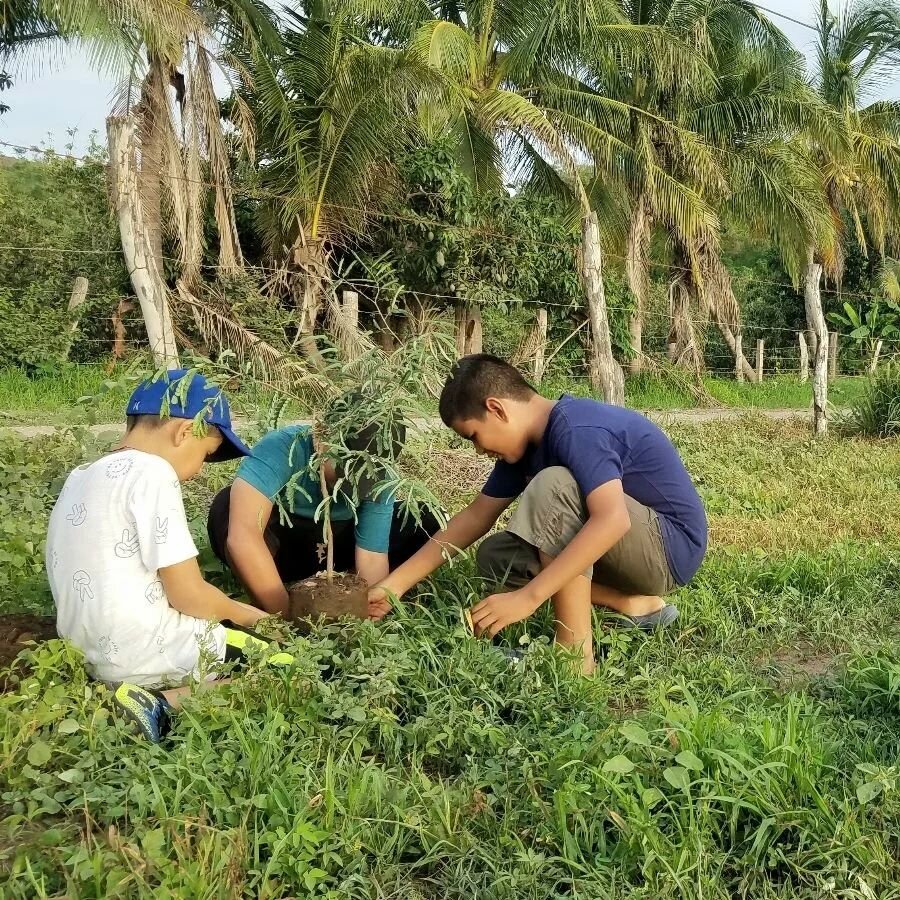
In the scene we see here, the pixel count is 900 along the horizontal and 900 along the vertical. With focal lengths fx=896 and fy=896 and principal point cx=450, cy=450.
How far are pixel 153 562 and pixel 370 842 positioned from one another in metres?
0.92

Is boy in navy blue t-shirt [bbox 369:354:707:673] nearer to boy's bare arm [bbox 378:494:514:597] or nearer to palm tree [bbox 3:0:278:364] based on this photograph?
boy's bare arm [bbox 378:494:514:597]

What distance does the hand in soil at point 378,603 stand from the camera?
3033 mm

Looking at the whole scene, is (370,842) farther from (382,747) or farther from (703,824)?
(703,824)

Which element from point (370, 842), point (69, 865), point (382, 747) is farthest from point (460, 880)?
point (69, 865)

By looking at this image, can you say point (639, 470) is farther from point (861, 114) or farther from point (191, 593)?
point (861, 114)

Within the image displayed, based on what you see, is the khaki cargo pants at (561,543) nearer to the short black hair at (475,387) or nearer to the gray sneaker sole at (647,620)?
the gray sneaker sole at (647,620)

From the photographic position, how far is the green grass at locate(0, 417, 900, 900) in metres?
1.82

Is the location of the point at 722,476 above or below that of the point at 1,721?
below

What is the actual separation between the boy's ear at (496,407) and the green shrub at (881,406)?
6887 millimetres

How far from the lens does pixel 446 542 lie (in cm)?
314

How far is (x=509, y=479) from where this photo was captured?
323 centimetres

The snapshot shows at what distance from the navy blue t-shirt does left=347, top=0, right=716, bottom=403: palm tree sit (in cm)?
845

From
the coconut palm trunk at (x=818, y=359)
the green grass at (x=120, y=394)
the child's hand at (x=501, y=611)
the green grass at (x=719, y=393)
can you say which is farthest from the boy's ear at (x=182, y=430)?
the green grass at (x=719, y=393)

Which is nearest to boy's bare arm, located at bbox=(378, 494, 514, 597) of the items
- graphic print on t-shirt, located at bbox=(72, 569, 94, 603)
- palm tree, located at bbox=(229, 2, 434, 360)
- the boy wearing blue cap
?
the boy wearing blue cap
